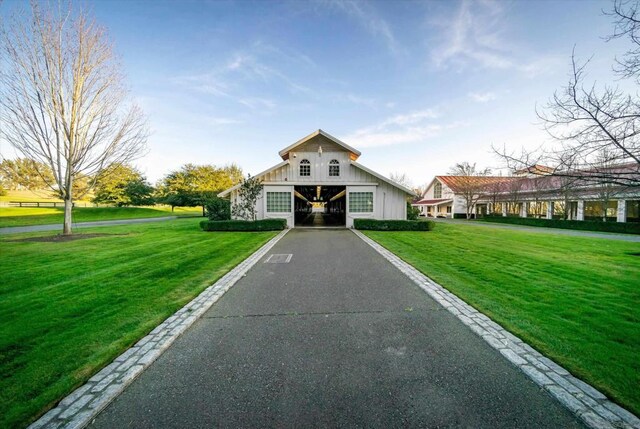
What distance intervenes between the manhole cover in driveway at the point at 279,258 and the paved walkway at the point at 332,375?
339 centimetres

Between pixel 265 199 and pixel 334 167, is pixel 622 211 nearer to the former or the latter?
pixel 334 167

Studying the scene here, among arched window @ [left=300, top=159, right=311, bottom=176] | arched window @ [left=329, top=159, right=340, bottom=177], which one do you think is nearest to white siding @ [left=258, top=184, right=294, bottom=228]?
arched window @ [left=300, top=159, right=311, bottom=176]

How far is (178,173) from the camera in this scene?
4572 centimetres

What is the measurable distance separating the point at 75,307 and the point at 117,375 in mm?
2766

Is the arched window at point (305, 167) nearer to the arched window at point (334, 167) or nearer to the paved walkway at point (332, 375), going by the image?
the arched window at point (334, 167)

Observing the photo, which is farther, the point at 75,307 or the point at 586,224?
the point at 586,224

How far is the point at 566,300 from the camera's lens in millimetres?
4965

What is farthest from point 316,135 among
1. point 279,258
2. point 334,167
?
point 279,258

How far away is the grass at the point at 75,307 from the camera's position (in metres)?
2.67

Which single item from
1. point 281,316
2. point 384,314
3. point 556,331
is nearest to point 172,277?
point 281,316

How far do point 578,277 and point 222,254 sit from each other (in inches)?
422

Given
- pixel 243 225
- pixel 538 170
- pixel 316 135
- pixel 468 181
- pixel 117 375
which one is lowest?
pixel 117 375

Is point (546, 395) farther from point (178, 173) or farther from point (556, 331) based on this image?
point (178, 173)

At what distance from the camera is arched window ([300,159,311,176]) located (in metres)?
19.3
